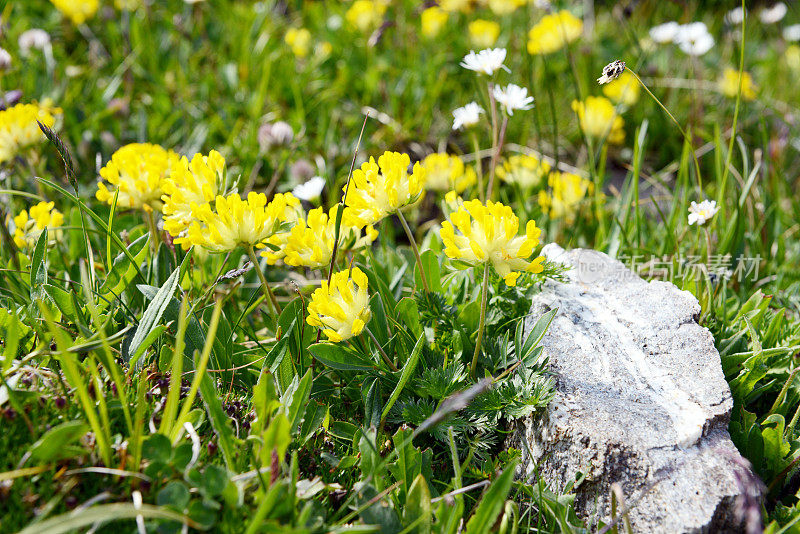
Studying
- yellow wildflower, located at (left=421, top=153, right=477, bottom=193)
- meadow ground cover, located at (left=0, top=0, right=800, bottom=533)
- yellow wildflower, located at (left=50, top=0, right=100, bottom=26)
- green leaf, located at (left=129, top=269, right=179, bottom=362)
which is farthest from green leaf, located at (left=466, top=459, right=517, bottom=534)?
yellow wildflower, located at (left=50, top=0, right=100, bottom=26)

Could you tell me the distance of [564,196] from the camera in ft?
9.40

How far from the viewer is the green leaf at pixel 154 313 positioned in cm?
179

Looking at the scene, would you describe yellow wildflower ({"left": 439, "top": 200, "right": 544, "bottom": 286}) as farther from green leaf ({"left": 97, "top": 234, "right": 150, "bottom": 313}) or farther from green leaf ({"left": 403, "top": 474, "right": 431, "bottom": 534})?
green leaf ({"left": 97, "top": 234, "right": 150, "bottom": 313})

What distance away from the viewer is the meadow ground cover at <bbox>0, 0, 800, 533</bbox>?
1467mm

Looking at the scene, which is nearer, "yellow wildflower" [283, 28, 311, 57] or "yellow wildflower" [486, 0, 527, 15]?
"yellow wildflower" [283, 28, 311, 57]

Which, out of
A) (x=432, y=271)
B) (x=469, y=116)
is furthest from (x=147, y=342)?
(x=469, y=116)

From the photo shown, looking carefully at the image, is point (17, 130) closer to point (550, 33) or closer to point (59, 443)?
point (59, 443)

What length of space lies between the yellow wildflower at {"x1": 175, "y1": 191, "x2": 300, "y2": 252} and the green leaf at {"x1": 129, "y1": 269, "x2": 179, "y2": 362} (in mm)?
157

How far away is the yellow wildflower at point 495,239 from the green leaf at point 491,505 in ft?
1.55

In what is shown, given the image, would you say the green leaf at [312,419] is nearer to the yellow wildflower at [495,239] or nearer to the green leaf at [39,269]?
the yellow wildflower at [495,239]

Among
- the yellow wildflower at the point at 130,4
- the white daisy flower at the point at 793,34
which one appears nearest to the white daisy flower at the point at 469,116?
the yellow wildflower at the point at 130,4

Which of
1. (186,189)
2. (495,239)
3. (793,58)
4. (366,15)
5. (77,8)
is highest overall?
(77,8)

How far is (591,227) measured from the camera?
302cm

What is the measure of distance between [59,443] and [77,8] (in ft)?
11.4
